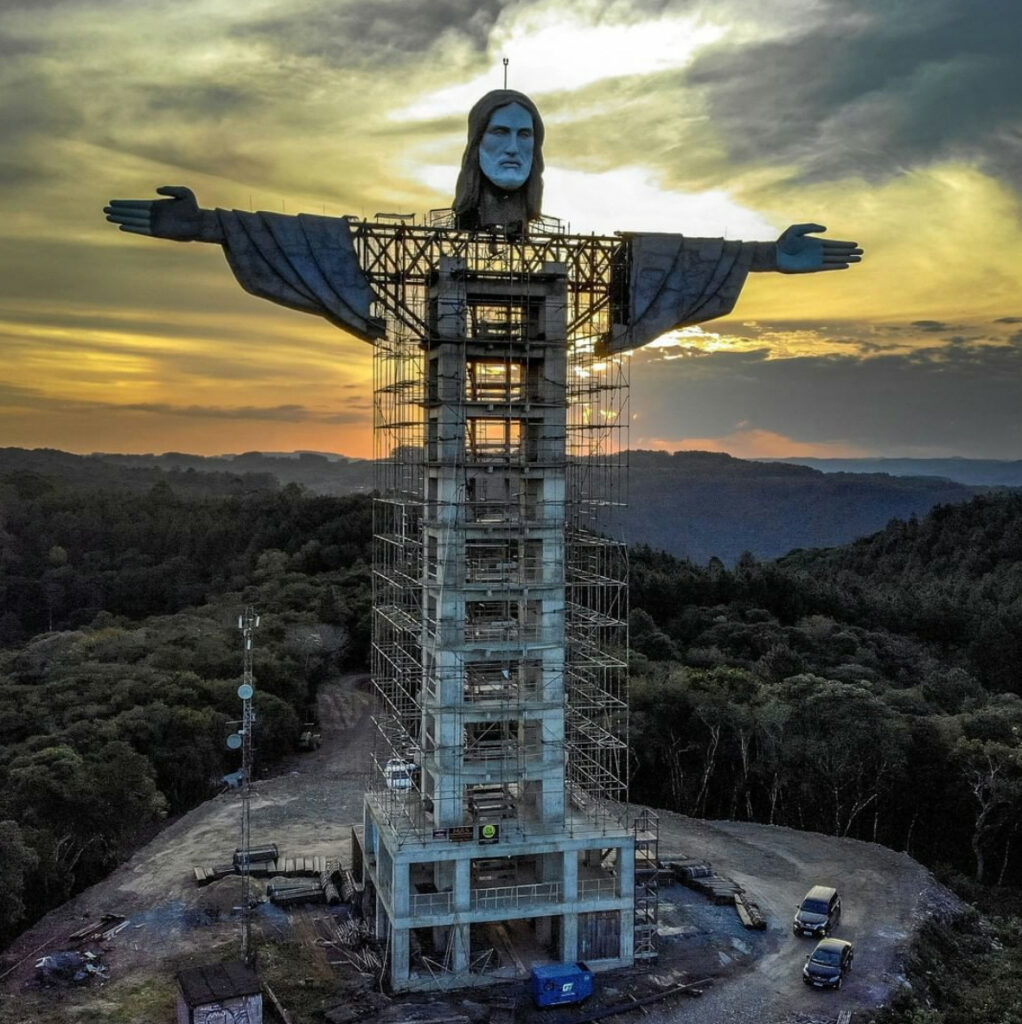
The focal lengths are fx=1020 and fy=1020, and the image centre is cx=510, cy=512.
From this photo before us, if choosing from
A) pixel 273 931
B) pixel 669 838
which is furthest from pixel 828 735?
pixel 273 931

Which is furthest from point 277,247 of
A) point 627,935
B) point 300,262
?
point 627,935

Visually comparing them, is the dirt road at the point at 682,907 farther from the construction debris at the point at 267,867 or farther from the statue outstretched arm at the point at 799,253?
the statue outstretched arm at the point at 799,253

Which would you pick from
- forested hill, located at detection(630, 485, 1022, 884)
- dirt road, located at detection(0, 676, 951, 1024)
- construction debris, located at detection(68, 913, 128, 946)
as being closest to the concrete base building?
dirt road, located at detection(0, 676, 951, 1024)

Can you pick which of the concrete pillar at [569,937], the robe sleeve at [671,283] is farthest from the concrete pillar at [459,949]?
the robe sleeve at [671,283]

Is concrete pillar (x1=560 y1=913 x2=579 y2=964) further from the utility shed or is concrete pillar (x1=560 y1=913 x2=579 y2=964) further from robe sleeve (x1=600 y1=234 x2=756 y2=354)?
robe sleeve (x1=600 y1=234 x2=756 y2=354)

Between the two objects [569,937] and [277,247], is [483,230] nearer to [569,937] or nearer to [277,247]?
[277,247]

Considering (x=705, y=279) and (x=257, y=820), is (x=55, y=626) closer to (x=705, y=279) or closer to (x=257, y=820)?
(x=257, y=820)
